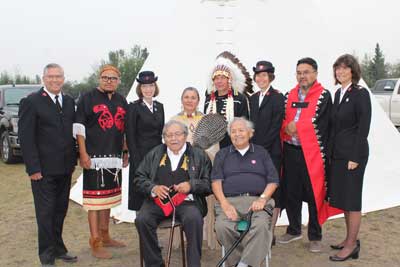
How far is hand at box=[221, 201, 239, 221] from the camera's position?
11.2 ft

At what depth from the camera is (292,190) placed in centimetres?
423

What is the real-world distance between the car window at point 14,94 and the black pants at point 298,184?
7464 millimetres

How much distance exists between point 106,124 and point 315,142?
1797 mm

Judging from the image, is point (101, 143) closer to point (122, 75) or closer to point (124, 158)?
point (124, 158)

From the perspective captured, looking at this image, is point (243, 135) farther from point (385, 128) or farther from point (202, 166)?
point (385, 128)

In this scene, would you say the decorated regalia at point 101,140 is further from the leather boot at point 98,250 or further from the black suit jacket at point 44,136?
the leather boot at point 98,250

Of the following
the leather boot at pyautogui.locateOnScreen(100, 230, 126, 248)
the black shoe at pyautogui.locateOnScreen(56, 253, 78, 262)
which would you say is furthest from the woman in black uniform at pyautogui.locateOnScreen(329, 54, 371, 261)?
the black shoe at pyautogui.locateOnScreen(56, 253, 78, 262)

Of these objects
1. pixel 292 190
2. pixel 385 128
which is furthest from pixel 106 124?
pixel 385 128

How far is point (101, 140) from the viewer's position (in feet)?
13.0

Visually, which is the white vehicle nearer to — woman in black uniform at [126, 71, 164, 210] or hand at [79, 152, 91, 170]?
woman in black uniform at [126, 71, 164, 210]

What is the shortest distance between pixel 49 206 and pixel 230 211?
1.48m

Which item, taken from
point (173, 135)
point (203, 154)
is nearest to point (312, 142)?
point (203, 154)

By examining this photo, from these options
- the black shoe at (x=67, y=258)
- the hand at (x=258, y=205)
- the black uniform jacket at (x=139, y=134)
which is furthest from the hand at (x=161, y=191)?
the black shoe at (x=67, y=258)

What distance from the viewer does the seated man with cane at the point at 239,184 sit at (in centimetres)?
340
